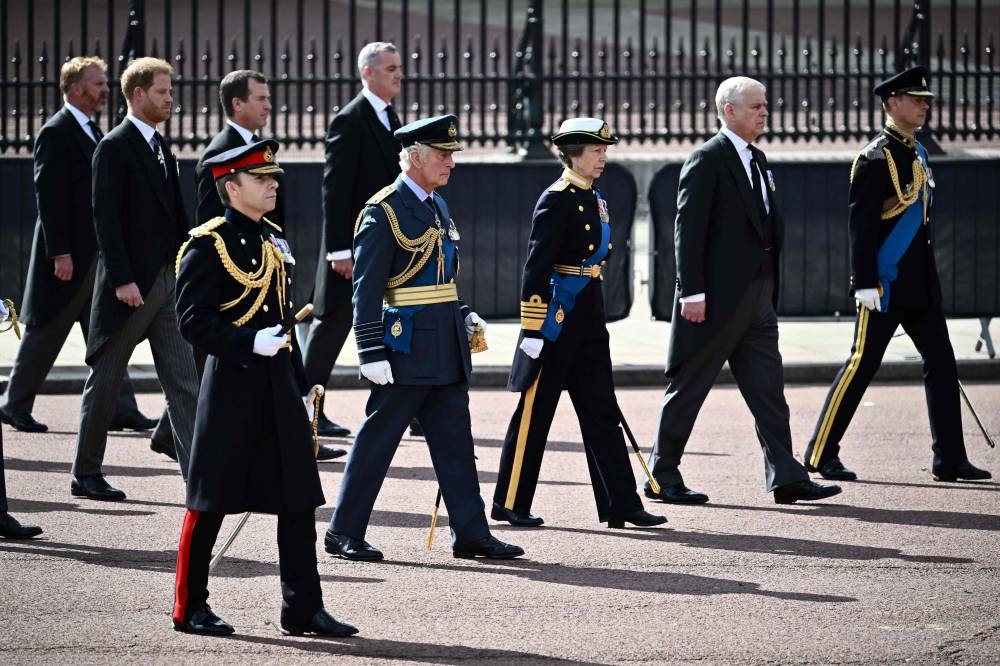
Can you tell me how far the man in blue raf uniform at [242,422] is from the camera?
222 inches

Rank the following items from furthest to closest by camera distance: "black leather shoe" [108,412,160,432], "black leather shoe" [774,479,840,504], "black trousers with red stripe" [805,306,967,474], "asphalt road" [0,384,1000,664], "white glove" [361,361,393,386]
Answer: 1. "black leather shoe" [108,412,160,432]
2. "black trousers with red stripe" [805,306,967,474]
3. "black leather shoe" [774,479,840,504]
4. "white glove" [361,361,393,386]
5. "asphalt road" [0,384,1000,664]

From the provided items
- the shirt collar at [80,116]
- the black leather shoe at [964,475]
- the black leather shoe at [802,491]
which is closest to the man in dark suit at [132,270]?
the shirt collar at [80,116]

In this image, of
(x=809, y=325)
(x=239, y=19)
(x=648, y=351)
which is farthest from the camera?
(x=239, y=19)

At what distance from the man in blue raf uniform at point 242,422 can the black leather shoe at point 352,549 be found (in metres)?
1.00

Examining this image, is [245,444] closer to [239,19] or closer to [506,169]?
[506,169]

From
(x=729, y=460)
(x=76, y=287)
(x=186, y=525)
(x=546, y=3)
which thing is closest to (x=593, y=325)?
(x=729, y=460)

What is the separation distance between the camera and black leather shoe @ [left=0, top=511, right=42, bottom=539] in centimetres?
706

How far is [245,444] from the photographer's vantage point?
5664 mm

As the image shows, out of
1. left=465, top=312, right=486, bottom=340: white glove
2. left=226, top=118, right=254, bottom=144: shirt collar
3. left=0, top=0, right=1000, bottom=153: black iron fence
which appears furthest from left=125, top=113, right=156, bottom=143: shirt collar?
left=0, top=0, right=1000, bottom=153: black iron fence

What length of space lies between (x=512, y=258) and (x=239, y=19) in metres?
21.7

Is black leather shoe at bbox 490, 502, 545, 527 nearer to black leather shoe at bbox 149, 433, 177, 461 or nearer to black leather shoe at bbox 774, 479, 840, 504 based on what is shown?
black leather shoe at bbox 774, 479, 840, 504

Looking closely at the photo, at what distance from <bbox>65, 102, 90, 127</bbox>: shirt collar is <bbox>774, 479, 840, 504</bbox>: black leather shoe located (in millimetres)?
3790

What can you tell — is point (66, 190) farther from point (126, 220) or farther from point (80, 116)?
point (126, 220)

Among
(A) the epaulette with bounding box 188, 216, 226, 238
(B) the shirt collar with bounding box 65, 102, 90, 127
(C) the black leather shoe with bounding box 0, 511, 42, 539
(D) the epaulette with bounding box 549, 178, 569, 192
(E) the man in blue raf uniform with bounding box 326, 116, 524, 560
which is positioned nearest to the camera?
(A) the epaulette with bounding box 188, 216, 226, 238
